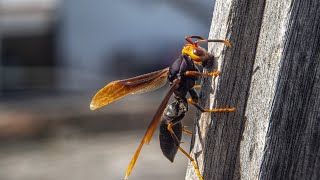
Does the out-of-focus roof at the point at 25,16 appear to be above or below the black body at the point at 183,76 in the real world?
below

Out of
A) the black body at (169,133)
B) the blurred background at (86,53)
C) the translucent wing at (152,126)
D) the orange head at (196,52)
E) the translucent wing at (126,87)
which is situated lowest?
the blurred background at (86,53)

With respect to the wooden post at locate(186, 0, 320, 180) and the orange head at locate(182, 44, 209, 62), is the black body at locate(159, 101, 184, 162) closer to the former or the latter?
the orange head at locate(182, 44, 209, 62)

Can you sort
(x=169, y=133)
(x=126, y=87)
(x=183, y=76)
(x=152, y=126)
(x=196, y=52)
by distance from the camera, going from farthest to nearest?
(x=169, y=133)
(x=183, y=76)
(x=126, y=87)
(x=152, y=126)
(x=196, y=52)

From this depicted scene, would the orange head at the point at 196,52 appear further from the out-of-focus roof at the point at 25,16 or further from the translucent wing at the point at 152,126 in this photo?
the out-of-focus roof at the point at 25,16

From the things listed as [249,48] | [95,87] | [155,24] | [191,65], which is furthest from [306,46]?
[155,24]

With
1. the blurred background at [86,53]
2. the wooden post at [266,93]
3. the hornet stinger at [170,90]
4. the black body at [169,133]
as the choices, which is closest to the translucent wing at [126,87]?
the hornet stinger at [170,90]

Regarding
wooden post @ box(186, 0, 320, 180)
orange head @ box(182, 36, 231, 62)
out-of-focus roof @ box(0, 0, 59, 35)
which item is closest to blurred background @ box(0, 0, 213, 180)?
out-of-focus roof @ box(0, 0, 59, 35)

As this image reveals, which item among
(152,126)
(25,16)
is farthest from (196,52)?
(25,16)

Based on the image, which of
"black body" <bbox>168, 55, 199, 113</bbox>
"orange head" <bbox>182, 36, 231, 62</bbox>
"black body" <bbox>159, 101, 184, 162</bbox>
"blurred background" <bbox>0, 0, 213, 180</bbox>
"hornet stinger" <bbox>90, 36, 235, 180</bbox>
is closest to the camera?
"orange head" <bbox>182, 36, 231, 62</bbox>

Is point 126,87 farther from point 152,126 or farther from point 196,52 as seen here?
point 196,52
